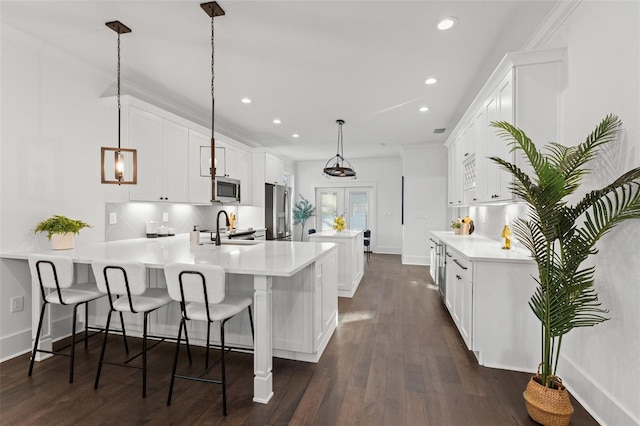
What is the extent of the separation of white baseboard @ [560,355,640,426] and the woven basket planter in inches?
8.3

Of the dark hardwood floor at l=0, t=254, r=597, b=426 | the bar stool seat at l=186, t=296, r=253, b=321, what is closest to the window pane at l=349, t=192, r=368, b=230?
the dark hardwood floor at l=0, t=254, r=597, b=426

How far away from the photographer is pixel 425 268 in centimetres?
675

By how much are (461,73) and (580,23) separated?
4.21 feet

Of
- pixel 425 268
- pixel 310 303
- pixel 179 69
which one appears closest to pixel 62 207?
pixel 179 69

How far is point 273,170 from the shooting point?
682cm

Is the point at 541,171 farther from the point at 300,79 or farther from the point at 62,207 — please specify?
the point at 62,207

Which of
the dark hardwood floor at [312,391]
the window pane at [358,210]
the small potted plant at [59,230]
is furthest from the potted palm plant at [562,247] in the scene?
the window pane at [358,210]

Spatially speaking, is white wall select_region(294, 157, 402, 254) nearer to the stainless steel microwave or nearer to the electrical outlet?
the stainless steel microwave

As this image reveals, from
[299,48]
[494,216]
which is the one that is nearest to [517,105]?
[299,48]

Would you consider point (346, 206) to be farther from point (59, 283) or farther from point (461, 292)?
point (59, 283)

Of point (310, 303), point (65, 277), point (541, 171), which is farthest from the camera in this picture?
point (310, 303)

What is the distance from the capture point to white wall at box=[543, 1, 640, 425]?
1.72m

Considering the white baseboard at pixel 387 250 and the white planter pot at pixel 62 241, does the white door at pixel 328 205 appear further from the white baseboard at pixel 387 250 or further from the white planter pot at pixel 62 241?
the white planter pot at pixel 62 241

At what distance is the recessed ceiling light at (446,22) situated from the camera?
2.46m
